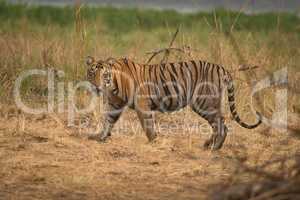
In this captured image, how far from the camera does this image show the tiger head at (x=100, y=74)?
836cm

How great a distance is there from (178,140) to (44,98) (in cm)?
209

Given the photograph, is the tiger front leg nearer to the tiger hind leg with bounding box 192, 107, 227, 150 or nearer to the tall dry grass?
the tiger hind leg with bounding box 192, 107, 227, 150

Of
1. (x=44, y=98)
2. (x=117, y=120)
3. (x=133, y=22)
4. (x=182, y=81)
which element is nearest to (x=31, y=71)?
(x=44, y=98)

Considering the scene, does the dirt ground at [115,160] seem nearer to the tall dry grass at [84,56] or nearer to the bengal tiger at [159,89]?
the bengal tiger at [159,89]

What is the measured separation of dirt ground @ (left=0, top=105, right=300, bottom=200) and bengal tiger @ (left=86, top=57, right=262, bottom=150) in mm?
239

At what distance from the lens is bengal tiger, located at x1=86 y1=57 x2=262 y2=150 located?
8.35m

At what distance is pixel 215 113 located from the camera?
27.4ft

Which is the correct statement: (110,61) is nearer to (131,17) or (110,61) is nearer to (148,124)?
(148,124)

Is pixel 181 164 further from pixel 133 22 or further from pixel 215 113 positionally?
pixel 133 22

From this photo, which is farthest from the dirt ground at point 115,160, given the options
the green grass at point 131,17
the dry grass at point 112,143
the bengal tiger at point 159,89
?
the green grass at point 131,17

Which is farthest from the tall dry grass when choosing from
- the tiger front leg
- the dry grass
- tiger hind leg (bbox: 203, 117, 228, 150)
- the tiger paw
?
the tiger front leg

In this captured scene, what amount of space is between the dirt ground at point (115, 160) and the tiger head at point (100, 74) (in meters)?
0.52

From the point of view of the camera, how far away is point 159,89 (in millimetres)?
8492

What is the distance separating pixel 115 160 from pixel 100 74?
1.25 metres
